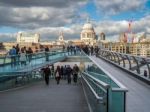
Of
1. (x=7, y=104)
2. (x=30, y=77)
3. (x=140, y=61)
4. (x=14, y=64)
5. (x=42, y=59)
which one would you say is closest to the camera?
(x=140, y=61)

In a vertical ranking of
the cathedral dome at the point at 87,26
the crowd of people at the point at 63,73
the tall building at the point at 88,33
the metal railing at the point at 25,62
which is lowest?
the crowd of people at the point at 63,73

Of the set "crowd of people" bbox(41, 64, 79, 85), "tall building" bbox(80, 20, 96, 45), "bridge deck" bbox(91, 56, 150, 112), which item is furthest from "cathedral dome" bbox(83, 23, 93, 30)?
"bridge deck" bbox(91, 56, 150, 112)

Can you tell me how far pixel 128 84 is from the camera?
12.9 meters

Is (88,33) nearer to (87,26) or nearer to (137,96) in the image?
(87,26)

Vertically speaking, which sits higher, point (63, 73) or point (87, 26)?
point (87, 26)

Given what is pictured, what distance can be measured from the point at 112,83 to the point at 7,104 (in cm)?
879

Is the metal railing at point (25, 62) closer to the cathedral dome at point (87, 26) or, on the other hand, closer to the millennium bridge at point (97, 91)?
the millennium bridge at point (97, 91)

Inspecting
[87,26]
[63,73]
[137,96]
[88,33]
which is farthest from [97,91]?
[87,26]

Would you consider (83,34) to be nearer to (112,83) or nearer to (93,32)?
(93,32)

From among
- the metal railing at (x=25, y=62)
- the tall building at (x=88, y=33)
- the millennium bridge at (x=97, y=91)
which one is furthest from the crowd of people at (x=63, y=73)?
the tall building at (x=88, y=33)

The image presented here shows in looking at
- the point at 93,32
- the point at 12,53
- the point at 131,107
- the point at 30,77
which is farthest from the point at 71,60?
the point at 93,32

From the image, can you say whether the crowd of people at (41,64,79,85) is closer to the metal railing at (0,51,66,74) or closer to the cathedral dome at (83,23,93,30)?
the metal railing at (0,51,66,74)

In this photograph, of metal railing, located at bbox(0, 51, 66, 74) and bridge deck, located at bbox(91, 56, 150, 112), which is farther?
metal railing, located at bbox(0, 51, 66, 74)

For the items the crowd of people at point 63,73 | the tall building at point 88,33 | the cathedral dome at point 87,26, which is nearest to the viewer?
the crowd of people at point 63,73
